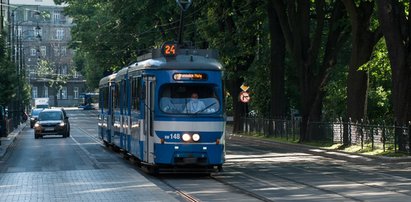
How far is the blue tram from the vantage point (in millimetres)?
21156

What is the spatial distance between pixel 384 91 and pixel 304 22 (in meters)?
16.2

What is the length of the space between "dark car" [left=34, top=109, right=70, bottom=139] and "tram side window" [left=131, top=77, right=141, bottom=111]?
27.1 m

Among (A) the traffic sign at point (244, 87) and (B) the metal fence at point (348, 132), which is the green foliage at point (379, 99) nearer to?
(B) the metal fence at point (348, 132)

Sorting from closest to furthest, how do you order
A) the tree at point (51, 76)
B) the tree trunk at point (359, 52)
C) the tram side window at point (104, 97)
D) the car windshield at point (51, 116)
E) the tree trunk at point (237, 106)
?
the tree trunk at point (359, 52) → the tram side window at point (104, 97) → the car windshield at point (51, 116) → the tree trunk at point (237, 106) → the tree at point (51, 76)

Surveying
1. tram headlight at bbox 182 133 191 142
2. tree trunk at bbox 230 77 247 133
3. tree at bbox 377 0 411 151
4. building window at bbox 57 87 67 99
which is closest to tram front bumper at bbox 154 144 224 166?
tram headlight at bbox 182 133 191 142

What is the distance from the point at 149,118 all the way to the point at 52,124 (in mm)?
30669

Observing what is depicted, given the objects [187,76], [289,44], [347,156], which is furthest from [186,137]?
[289,44]

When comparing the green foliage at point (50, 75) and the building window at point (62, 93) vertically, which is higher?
the green foliage at point (50, 75)

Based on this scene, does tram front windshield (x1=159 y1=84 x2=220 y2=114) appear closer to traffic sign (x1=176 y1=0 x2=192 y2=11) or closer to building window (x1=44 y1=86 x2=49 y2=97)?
traffic sign (x1=176 y1=0 x2=192 y2=11)

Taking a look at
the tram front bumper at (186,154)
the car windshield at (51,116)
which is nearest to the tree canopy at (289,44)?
the car windshield at (51,116)

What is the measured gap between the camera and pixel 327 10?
42844mm

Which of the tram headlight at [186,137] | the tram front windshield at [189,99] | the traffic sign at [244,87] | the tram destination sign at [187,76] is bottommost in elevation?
the tram headlight at [186,137]

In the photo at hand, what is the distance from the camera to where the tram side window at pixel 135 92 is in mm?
23655

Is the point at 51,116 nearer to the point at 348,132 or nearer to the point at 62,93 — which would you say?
the point at 348,132
